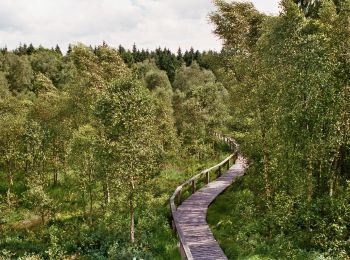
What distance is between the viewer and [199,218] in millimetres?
24016

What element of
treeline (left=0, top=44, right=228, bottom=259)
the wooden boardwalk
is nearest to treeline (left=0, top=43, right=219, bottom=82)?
treeline (left=0, top=44, right=228, bottom=259)

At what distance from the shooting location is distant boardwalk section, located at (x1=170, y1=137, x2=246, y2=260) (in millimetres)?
18891

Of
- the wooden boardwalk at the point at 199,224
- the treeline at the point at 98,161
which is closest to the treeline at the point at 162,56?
the treeline at the point at 98,161

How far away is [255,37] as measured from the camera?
32812 mm

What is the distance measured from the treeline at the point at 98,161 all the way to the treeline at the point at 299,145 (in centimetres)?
498

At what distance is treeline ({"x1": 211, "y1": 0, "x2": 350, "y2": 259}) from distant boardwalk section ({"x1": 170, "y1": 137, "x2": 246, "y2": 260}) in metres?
0.95

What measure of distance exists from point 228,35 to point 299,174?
60.5ft

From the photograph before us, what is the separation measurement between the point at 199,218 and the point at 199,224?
41.5 inches

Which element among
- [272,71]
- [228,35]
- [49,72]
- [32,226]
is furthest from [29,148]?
[49,72]

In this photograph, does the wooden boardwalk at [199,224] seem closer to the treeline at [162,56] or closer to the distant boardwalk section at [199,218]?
the distant boardwalk section at [199,218]

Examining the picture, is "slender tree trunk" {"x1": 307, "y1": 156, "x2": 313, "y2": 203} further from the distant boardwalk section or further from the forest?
the distant boardwalk section

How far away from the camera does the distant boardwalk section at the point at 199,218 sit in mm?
18891

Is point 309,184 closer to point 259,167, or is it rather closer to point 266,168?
point 266,168

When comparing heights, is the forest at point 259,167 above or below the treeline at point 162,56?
below
